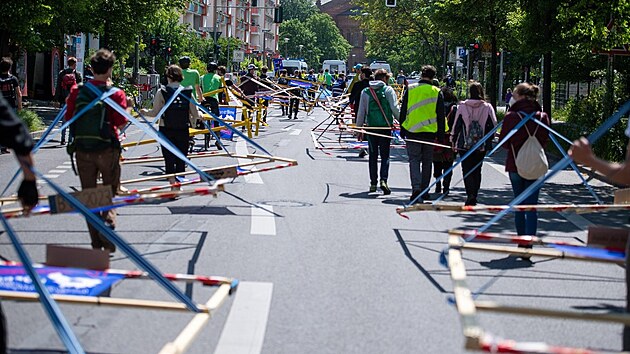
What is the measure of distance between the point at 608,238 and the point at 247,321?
8.10 ft

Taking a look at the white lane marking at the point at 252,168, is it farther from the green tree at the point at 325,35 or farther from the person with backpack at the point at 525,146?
the green tree at the point at 325,35

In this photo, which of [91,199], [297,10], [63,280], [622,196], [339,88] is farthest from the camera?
[297,10]

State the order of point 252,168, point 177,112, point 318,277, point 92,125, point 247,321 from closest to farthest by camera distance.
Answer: point 247,321 → point 318,277 → point 92,125 → point 177,112 → point 252,168

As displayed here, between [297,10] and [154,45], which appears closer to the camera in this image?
[154,45]

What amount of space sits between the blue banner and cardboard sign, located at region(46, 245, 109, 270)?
4 centimetres

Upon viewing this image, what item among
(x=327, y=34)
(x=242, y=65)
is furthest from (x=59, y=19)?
(x=327, y=34)

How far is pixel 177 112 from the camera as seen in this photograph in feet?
46.7

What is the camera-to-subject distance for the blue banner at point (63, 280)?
240 inches

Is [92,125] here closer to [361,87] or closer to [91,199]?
[91,199]

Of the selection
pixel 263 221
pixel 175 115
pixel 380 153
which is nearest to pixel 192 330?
pixel 263 221

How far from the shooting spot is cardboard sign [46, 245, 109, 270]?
644cm

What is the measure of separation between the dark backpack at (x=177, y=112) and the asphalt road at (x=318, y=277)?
108cm

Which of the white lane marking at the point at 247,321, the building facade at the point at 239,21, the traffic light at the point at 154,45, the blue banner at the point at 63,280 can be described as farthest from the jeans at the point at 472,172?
the building facade at the point at 239,21

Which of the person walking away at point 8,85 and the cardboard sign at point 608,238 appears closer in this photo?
the cardboard sign at point 608,238
